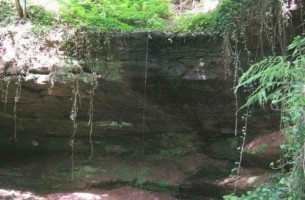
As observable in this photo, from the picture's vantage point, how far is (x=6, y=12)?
600cm

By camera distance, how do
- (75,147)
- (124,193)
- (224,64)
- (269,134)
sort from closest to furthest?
(224,64) → (269,134) → (124,193) → (75,147)

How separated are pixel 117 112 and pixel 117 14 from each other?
169 centimetres

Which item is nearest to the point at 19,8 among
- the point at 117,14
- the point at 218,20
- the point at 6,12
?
the point at 6,12

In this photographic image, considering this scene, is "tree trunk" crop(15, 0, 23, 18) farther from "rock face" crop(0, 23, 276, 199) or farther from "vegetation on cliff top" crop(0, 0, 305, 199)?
"rock face" crop(0, 23, 276, 199)

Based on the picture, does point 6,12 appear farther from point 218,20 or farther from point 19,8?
point 218,20

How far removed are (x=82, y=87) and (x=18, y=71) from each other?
3.32 ft

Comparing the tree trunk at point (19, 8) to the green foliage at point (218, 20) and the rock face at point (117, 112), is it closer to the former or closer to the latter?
the rock face at point (117, 112)

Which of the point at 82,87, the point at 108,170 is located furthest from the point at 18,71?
the point at 108,170

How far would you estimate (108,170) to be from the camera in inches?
267

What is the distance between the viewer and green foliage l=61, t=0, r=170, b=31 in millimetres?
5870

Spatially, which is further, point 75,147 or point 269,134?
point 75,147

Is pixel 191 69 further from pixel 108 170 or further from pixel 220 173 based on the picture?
pixel 108 170

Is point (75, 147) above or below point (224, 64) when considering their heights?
below

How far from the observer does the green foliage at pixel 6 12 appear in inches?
231
